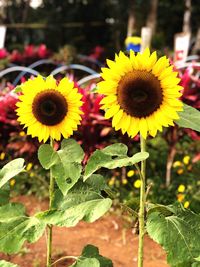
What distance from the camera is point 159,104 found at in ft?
6.64

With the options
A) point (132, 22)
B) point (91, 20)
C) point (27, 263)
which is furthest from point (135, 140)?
point (91, 20)

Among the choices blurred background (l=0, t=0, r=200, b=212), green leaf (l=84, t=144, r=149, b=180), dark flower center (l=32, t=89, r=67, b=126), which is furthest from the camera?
blurred background (l=0, t=0, r=200, b=212)

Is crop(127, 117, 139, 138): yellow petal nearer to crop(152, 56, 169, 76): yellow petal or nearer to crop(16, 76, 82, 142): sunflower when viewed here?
crop(152, 56, 169, 76): yellow petal

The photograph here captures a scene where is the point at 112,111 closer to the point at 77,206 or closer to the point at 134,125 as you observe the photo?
the point at 134,125

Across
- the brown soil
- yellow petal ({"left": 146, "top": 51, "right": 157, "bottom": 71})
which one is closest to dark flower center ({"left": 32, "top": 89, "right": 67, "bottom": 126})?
yellow petal ({"left": 146, "top": 51, "right": 157, "bottom": 71})

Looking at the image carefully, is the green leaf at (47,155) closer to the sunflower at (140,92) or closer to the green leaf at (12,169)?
the green leaf at (12,169)

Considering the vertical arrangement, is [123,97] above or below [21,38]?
below

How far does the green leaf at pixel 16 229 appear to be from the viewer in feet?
6.83

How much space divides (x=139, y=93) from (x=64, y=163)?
39 centimetres

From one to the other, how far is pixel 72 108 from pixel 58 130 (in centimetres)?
11

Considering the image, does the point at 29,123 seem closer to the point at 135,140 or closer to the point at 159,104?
the point at 159,104

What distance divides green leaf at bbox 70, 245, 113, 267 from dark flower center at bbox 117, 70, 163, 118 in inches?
23.3

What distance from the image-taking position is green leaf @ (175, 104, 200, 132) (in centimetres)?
207

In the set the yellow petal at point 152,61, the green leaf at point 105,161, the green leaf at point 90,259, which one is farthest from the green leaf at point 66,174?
the yellow petal at point 152,61
